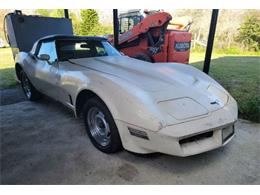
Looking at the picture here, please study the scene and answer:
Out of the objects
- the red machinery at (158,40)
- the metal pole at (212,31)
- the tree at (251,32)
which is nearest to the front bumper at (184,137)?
the metal pole at (212,31)

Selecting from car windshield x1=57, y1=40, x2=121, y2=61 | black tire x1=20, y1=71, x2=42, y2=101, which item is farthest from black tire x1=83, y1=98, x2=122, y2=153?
black tire x1=20, y1=71, x2=42, y2=101

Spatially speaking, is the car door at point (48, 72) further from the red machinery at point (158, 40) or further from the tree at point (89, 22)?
the tree at point (89, 22)

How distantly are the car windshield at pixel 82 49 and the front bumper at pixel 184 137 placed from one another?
175 cm

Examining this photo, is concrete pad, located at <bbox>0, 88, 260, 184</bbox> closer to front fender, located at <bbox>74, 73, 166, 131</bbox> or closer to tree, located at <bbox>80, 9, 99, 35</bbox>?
front fender, located at <bbox>74, 73, 166, 131</bbox>

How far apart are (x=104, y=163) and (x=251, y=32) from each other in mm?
17485

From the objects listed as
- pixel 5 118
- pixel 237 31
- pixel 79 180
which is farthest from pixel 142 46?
pixel 237 31

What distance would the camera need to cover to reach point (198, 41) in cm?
1630

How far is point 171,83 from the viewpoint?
237 centimetres

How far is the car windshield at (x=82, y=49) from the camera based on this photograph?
10.8 ft

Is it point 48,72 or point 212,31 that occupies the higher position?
point 212,31

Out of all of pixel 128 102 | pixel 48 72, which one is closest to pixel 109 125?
pixel 128 102

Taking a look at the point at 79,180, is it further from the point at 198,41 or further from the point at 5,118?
the point at 198,41

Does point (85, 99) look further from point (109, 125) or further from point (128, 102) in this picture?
point (128, 102)

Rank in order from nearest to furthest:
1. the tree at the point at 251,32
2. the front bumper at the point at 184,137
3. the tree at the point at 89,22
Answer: the front bumper at the point at 184,137, the tree at the point at 251,32, the tree at the point at 89,22
